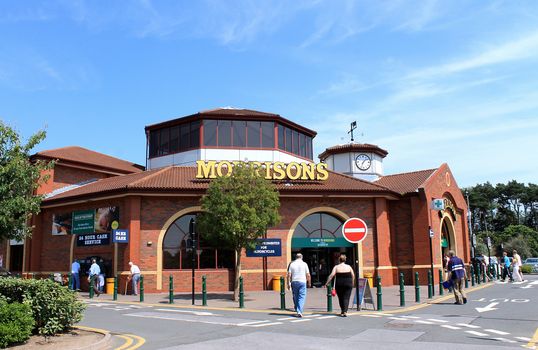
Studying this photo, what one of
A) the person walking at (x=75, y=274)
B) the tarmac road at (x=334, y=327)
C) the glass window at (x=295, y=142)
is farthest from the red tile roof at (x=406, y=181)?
the person walking at (x=75, y=274)

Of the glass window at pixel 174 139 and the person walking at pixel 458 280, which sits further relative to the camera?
the glass window at pixel 174 139

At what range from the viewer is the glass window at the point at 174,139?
99.4ft

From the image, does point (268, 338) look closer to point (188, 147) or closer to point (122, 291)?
point (122, 291)

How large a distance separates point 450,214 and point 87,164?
23921 mm

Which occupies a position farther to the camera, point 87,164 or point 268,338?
point 87,164

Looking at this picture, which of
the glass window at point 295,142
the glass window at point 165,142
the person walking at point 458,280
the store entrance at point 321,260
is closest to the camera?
the person walking at point 458,280

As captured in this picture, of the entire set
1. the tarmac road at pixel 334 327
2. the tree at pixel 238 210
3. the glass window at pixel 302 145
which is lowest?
the tarmac road at pixel 334 327

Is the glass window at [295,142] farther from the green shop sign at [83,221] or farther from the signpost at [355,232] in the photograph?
the signpost at [355,232]

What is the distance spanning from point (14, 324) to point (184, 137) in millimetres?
21717

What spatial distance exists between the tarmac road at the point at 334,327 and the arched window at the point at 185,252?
7.52 m

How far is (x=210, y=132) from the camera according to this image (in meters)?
29.4

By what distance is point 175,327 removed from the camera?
11.5 meters

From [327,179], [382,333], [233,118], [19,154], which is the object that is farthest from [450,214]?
[19,154]

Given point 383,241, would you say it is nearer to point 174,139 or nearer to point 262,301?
point 262,301
